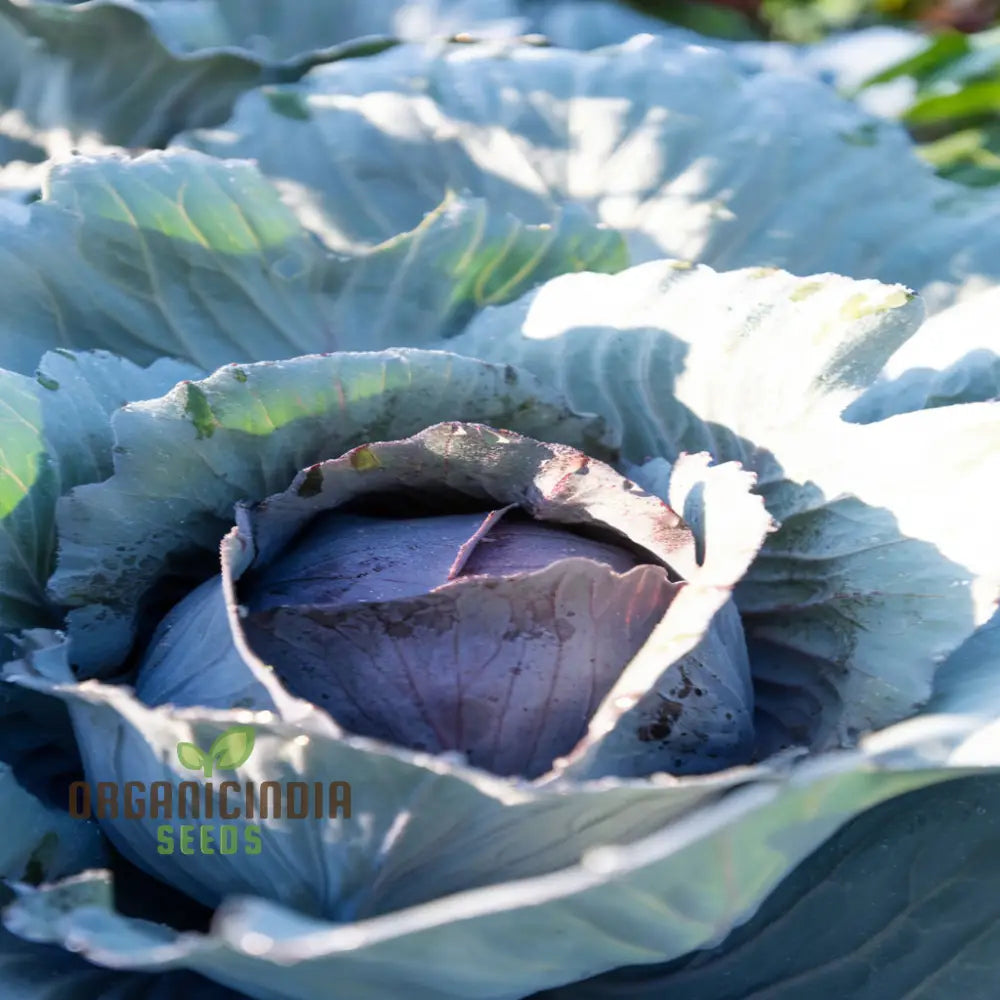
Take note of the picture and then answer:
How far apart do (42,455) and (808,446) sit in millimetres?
672

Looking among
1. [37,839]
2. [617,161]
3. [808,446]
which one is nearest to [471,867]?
[37,839]

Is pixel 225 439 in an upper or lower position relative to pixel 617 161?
lower

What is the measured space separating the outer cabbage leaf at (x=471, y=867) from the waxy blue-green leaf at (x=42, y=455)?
177 mm

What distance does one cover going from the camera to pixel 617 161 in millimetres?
1566

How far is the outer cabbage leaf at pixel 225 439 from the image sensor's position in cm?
95

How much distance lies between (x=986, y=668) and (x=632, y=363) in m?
0.42

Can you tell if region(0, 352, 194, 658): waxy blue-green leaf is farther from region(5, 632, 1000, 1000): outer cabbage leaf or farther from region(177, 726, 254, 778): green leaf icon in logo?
region(177, 726, 254, 778): green leaf icon in logo

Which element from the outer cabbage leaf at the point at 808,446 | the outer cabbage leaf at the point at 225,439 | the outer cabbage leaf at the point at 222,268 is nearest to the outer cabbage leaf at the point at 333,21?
the outer cabbage leaf at the point at 222,268

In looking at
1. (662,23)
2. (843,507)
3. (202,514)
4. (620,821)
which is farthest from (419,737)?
(662,23)

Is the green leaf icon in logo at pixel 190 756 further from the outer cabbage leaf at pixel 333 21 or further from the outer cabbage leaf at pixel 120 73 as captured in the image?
the outer cabbage leaf at pixel 333 21

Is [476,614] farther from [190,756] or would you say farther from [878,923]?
[878,923]

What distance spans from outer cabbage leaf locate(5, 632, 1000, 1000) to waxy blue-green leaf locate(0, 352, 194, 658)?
18cm

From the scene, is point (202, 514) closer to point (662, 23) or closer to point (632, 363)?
point (632, 363)

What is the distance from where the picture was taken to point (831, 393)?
1005mm
